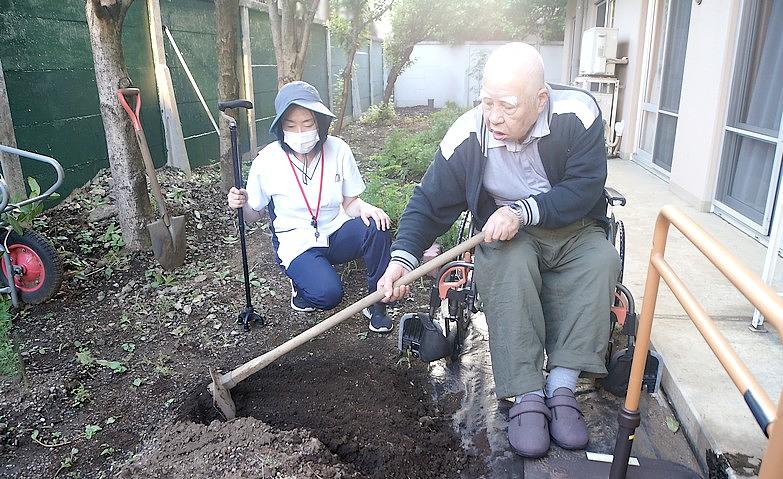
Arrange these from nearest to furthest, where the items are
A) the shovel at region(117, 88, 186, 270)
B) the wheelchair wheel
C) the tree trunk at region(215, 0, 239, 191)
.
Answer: the wheelchair wheel < the shovel at region(117, 88, 186, 270) < the tree trunk at region(215, 0, 239, 191)

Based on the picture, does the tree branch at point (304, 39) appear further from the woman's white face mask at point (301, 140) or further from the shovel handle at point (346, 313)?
the shovel handle at point (346, 313)

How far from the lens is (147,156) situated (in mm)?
3664

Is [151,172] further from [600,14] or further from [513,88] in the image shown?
[600,14]

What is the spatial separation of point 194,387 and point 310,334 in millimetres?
719

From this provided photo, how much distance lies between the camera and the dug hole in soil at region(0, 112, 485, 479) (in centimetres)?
214

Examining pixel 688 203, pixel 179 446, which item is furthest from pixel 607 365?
pixel 688 203

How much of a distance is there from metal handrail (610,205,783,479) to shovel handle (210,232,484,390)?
71 centimetres

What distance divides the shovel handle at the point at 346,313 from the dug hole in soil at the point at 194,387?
0.15 metres

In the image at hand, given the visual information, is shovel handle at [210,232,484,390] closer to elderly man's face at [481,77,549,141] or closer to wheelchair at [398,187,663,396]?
wheelchair at [398,187,663,396]

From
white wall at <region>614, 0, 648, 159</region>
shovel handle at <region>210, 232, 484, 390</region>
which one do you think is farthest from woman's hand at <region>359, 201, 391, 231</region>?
white wall at <region>614, 0, 648, 159</region>

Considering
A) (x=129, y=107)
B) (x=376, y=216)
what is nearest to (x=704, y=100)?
(x=376, y=216)

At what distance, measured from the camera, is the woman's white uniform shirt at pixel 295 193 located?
320 cm

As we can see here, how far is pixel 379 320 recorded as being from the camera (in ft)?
10.8

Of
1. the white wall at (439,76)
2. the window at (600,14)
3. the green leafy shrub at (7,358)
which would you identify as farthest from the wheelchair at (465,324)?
the white wall at (439,76)
